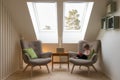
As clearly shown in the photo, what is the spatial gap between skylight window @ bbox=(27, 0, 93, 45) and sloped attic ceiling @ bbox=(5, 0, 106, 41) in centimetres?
19

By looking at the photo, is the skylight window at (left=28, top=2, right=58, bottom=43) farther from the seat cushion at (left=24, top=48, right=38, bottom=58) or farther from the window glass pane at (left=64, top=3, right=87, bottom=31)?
the seat cushion at (left=24, top=48, right=38, bottom=58)

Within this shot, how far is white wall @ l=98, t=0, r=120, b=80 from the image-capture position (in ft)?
11.4

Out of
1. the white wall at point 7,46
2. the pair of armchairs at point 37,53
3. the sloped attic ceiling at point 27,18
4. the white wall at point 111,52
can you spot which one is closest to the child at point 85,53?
the white wall at point 111,52

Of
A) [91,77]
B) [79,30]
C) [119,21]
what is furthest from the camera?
[79,30]

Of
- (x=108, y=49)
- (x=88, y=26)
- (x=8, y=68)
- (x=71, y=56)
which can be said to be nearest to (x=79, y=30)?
(x=88, y=26)

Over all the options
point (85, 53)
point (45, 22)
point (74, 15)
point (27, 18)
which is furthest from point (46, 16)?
point (85, 53)

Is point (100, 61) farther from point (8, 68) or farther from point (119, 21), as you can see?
point (8, 68)

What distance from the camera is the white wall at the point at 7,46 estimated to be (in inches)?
145

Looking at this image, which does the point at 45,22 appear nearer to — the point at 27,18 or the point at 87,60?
the point at 27,18

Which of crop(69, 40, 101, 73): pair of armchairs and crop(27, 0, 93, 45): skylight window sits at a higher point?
crop(27, 0, 93, 45): skylight window

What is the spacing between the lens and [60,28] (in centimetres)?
501

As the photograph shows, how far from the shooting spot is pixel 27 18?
4.57 m

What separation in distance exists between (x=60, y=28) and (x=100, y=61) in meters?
1.53

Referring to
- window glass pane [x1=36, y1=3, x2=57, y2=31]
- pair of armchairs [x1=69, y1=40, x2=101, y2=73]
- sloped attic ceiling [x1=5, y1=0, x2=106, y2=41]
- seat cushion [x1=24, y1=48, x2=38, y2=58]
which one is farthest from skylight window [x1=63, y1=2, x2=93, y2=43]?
seat cushion [x1=24, y1=48, x2=38, y2=58]
